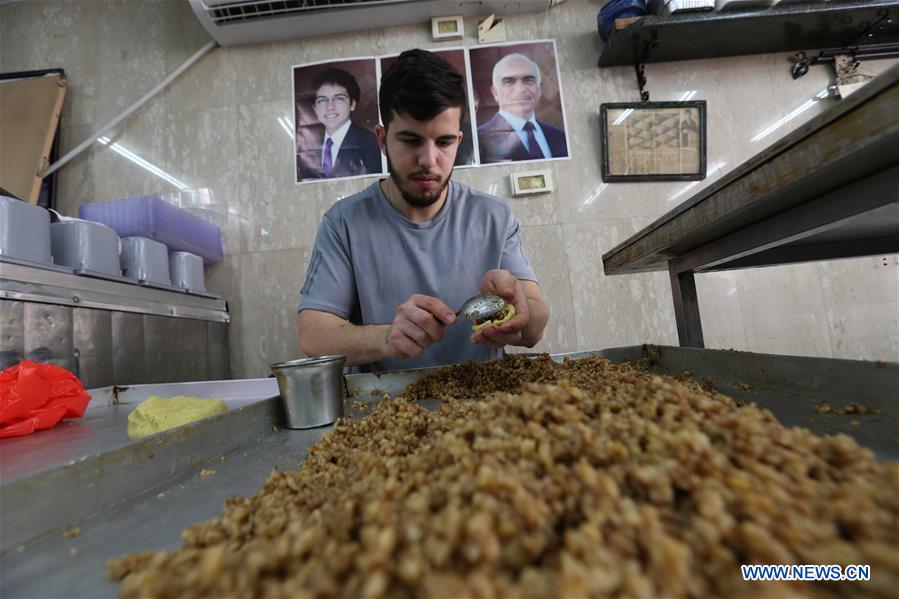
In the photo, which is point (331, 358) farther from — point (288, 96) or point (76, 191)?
point (76, 191)

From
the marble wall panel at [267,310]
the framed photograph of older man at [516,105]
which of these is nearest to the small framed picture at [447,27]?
the framed photograph of older man at [516,105]

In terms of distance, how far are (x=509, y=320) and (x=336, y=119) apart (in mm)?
2104

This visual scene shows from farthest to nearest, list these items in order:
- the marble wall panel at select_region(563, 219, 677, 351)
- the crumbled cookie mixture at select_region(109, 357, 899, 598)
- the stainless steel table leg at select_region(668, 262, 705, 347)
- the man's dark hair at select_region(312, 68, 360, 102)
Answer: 1. the man's dark hair at select_region(312, 68, 360, 102)
2. the marble wall panel at select_region(563, 219, 677, 351)
3. the stainless steel table leg at select_region(668, 262, 705, 347)
4. the crumbled cookie mixture at select_region(109, 357, 899, 598)

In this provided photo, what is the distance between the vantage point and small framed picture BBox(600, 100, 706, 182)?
260 centimetres

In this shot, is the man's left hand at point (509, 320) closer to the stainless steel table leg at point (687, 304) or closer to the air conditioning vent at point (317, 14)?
the stainless steel table leg at point (687, 304)

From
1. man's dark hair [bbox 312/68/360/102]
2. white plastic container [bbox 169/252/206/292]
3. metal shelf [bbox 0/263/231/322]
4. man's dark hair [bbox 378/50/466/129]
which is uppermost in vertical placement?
man's dark hair [bbox 312/68/360/102]

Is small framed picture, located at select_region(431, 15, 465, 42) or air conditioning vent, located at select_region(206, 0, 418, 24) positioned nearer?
air conditioning vent, located at select_region(206, 0, 418, 24)

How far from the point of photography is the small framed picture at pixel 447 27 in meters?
2.63

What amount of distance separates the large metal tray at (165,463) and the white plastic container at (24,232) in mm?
870

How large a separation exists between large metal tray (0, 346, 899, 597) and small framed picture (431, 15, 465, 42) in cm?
252

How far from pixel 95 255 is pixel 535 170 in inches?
97.8

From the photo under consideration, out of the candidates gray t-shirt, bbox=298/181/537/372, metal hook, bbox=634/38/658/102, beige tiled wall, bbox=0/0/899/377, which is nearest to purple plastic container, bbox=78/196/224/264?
beige tiled wall, bbox=0/0/899/377

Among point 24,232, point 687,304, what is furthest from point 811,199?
point 24,232
